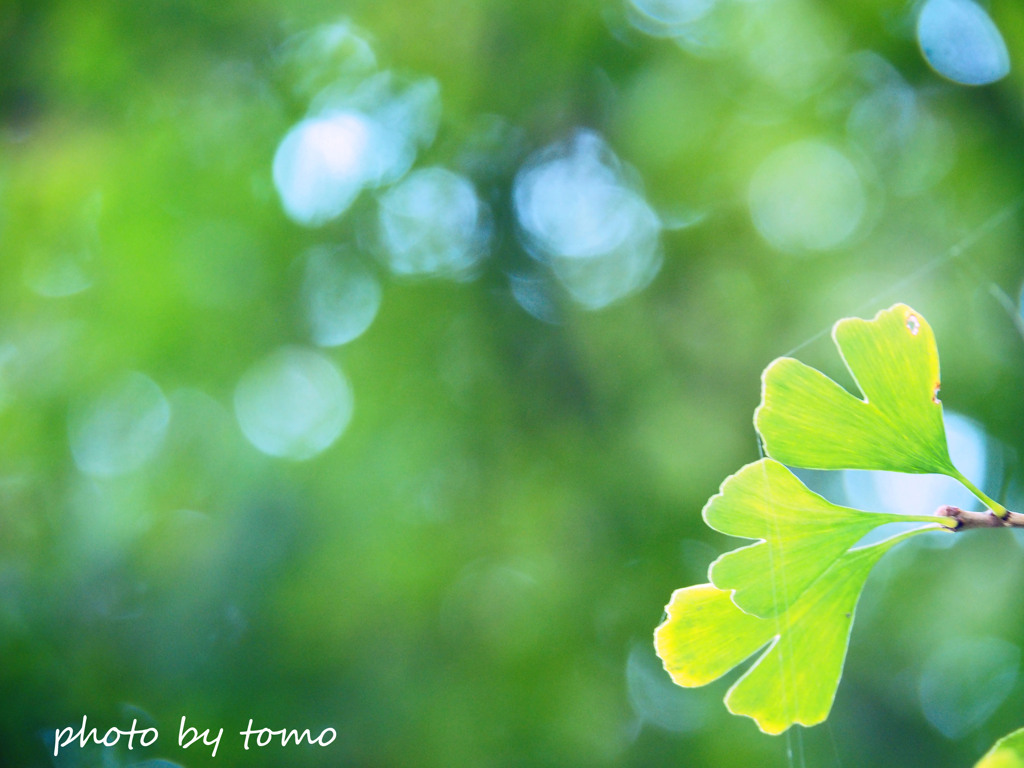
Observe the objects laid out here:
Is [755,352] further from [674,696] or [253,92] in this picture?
[253,92]

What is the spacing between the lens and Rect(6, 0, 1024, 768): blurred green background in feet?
3.33

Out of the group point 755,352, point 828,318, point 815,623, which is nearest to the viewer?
point 815,623

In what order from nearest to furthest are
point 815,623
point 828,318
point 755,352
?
point 815,623, point 828,318, point 755,352

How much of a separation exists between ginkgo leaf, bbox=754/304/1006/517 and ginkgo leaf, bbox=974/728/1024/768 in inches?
2.1

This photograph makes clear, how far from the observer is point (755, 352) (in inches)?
42.5

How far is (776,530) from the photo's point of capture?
0.20m

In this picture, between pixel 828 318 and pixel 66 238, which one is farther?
pixel 66 238

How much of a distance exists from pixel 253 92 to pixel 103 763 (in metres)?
1.06

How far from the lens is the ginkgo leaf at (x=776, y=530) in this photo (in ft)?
0.60

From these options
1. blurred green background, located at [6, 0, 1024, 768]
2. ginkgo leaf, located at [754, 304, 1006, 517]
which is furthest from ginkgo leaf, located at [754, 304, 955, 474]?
blurred green background, located at [6, 0, 1024, 768]

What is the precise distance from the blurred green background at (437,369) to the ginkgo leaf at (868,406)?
802mm

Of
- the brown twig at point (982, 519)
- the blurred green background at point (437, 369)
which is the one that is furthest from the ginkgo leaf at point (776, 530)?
the blurred green background at point (437, 369)

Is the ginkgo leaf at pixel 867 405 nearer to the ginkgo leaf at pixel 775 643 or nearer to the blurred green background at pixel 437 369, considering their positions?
the ginkgo leaf at pixel 775 643

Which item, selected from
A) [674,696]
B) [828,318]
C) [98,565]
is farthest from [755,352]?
[98,565]
